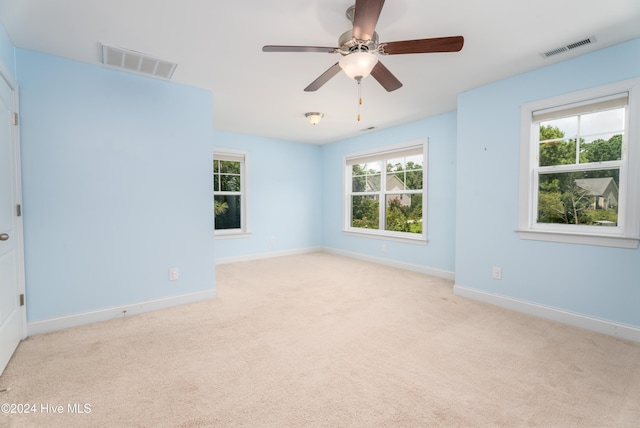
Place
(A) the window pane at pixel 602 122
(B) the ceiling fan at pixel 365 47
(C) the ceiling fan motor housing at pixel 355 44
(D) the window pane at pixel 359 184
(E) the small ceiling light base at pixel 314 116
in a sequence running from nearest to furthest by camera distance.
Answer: (B) the ceiling fan at pixel 365 47
(C) the ceiling fan motor housing at pixel 355 44
(A) the window pane at pixel 602 122
(E) the small ceiling light base at pixel 314 116
(D) the window pane at pixel 359 184

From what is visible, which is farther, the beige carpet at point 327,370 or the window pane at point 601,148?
the window pane at point 601,148

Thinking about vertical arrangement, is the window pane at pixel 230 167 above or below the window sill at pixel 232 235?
A: above

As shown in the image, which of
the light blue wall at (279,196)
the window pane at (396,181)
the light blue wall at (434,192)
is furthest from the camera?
the light blue wall at (279,196)

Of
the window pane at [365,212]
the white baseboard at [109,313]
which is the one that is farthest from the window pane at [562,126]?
the white baseboard at [109,313]

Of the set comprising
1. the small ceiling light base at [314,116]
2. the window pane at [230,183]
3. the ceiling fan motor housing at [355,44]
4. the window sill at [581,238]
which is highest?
the small ceiling light base at [314,116]

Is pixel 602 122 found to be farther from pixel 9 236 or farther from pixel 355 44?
pixel 9 236

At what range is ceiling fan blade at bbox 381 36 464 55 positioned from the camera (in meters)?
1.83

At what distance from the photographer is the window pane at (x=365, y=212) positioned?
5.73m

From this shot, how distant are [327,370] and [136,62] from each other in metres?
3.09

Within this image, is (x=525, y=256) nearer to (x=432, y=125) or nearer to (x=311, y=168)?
(x=432, y=125)

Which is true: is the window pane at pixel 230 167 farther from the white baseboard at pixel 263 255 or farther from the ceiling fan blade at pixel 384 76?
the ceiling fan blade at pixel 384 76

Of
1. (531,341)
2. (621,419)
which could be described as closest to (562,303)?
(531,341)

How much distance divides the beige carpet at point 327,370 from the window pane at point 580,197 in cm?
104

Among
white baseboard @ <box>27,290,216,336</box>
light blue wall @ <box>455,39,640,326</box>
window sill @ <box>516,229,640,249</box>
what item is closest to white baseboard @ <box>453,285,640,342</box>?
light blue wall @ <box>455,39,640,326</box>
